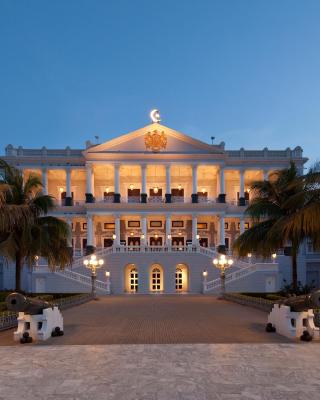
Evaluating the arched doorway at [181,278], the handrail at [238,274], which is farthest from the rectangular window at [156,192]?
the handrail at [238,274]

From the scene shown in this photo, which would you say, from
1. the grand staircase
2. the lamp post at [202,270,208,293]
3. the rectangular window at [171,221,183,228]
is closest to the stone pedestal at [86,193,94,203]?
the grand staircase

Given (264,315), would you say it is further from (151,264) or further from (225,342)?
(151,264)

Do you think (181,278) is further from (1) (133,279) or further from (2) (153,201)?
(2) (153,201)

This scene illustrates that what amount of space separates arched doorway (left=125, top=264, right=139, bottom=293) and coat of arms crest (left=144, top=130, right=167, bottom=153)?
1479 cm

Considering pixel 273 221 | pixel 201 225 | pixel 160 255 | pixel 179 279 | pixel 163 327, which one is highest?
pixel 201 225

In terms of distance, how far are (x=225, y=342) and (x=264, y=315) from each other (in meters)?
7.87

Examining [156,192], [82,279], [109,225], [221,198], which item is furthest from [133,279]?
[221,198]

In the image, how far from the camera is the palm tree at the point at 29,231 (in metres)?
18.8

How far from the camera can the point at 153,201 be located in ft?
154

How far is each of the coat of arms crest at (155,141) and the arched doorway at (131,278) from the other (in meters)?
14.8

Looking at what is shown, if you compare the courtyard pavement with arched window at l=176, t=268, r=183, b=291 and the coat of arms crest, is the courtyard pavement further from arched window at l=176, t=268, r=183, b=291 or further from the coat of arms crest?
the coat of arms crest

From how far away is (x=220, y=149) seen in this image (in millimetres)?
47719

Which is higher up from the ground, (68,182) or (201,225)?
(68,182)

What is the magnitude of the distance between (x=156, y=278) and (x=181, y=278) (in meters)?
2.56
